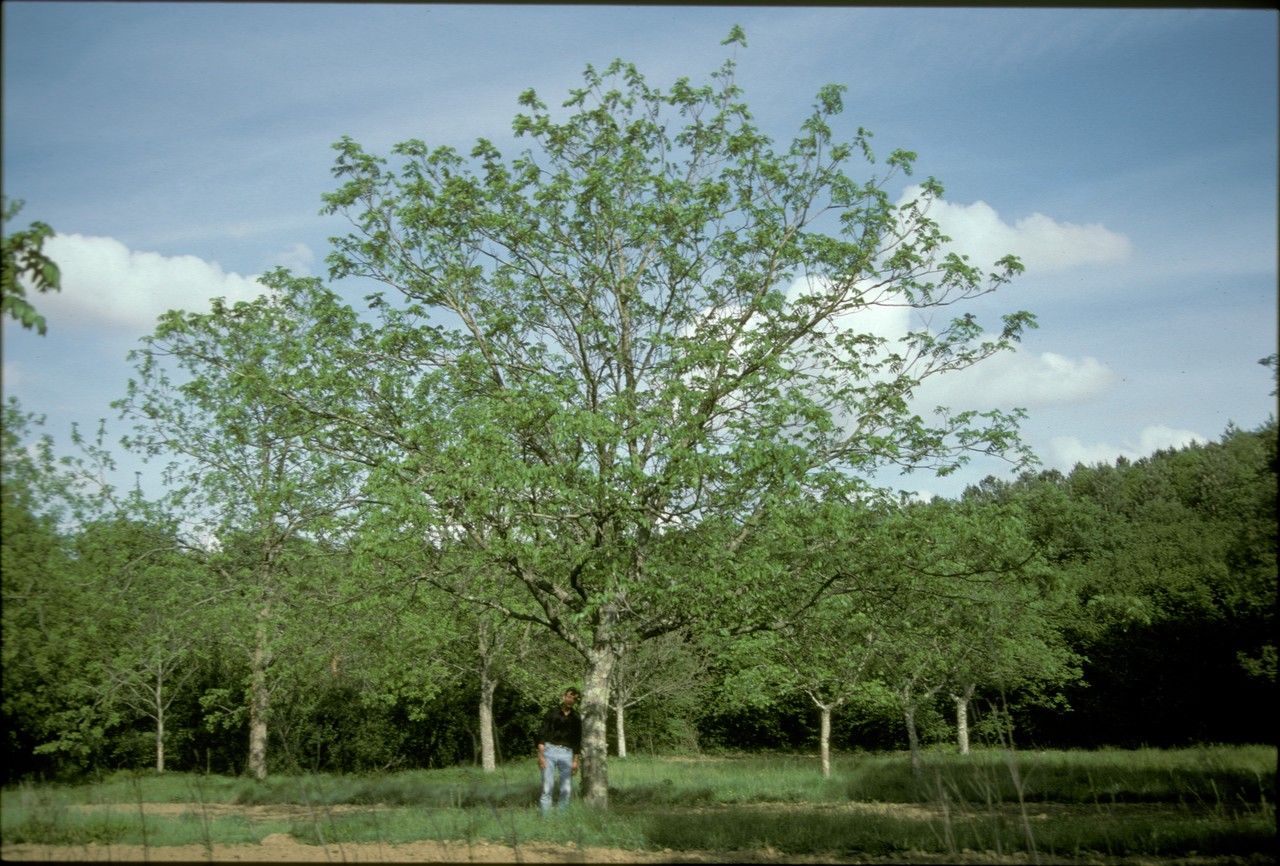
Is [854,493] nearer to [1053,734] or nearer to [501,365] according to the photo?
[501,365]

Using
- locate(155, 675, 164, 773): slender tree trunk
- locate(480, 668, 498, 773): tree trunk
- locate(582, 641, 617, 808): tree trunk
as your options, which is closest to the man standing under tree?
locate(582, 641, 617, 808): tree trunk

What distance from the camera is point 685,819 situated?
1065 cm

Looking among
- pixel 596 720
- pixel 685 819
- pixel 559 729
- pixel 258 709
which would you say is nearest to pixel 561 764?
pixel 559 729

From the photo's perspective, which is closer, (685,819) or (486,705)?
(685,819)

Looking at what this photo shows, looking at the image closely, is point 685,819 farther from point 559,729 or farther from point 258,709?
point 258,709

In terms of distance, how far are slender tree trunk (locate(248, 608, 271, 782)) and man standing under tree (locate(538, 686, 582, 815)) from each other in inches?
210

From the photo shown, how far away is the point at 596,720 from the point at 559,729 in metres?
0.76

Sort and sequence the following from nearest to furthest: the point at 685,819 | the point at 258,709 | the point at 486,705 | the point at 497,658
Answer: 1. the point at 685,819
2. the point at 258,709
3. the point at 486,705
4. the point at 497,658

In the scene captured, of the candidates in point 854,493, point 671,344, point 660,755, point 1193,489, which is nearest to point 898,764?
point 660,755

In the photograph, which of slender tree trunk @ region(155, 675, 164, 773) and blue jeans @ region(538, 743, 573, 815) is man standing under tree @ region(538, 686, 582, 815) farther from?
slender tree trunk @ region(155, 675, 164, 773)

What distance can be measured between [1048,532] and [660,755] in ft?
38.1

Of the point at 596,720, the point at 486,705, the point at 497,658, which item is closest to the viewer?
the point at 596,720

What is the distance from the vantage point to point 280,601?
14.4m

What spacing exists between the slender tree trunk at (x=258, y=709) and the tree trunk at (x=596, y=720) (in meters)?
5.59
